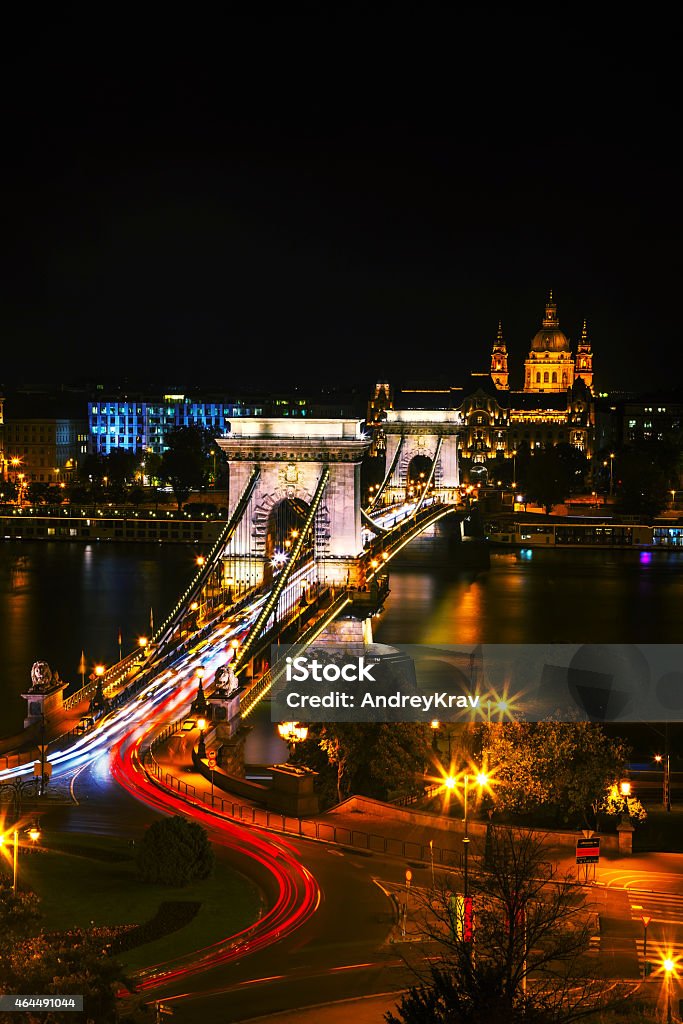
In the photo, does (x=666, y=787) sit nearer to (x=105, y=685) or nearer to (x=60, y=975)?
(x=105, y=685)

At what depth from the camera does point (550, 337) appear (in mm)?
138375

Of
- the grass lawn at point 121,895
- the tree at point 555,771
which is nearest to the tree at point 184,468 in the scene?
the tree at point 555,771

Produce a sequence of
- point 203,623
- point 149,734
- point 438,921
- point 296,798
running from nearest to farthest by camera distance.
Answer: point 438,921 → point 296,798 → point 149,734 → point 203,623

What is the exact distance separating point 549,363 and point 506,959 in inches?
Result: 5089

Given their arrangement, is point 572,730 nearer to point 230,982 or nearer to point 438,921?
point 438,921

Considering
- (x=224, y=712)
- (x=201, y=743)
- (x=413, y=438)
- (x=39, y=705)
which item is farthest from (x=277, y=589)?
(x=413, y=438)

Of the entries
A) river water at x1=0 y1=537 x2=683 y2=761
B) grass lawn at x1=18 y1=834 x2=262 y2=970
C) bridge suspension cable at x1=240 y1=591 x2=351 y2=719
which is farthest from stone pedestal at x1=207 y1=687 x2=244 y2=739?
grass lawn at x1=18 y1=834 x2=262 y2=970

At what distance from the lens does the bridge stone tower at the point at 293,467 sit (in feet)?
108

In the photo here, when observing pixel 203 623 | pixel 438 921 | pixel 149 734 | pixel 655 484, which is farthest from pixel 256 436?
pixel 655 484

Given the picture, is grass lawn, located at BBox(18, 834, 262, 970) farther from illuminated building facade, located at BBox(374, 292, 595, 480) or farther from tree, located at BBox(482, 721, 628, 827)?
illuminated building facade, located at BBox(374, 292, 595, 480)

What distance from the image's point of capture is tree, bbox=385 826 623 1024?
10.1m

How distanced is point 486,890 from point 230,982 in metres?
2.44

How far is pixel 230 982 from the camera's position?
1266 centimetres

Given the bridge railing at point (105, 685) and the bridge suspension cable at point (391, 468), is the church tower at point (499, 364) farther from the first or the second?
the bridge railing at point (105, 685)
